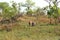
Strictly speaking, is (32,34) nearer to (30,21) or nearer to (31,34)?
(31,34)

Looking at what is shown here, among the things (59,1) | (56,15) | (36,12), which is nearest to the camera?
(59,1)

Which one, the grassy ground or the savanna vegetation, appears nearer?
the grassy ground

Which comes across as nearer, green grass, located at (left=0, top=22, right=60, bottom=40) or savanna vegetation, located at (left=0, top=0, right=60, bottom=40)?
green grass, located at (left=0, top=22, right=60, bottom=40)

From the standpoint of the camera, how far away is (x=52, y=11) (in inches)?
1305

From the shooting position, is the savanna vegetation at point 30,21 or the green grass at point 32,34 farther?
the savanna vegetation at point 30,21

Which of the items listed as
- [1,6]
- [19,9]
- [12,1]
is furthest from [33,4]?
[1,6]

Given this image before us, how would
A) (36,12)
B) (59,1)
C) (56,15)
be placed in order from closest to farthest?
(59,1)
(56,15)
(36,12)

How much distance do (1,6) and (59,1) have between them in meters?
30.2

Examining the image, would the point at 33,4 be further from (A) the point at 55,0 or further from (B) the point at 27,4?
(A) the point at 55,0

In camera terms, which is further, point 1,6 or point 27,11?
point 1,6

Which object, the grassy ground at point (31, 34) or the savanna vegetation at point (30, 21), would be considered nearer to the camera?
the grassy ground at point (31, 34)

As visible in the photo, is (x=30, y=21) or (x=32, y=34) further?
(x=30, y=21)

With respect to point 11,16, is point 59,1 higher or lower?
higher

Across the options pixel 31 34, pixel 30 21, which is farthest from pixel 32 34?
pixel 30 21
